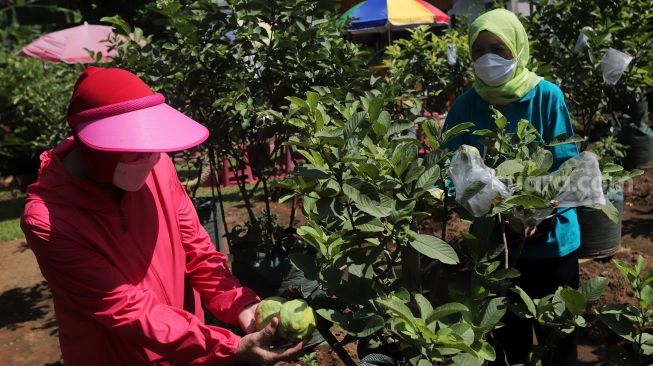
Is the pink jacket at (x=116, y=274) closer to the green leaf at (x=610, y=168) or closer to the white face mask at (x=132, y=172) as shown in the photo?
the white face mask at (x=132, y=172)

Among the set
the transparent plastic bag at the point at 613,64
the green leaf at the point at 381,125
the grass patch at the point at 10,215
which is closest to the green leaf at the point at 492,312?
the green leaf at the point at 381,125

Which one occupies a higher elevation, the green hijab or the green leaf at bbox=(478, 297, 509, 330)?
the green hijab

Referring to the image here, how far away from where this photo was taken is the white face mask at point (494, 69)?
74.8 inches

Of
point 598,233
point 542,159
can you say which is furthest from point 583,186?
point 598,233

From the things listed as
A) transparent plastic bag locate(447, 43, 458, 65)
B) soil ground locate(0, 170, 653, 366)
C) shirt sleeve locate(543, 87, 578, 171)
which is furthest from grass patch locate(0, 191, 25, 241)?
shirt sleeve locate(543, 87, 578, 171)

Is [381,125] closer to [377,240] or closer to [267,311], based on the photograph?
[377,240]

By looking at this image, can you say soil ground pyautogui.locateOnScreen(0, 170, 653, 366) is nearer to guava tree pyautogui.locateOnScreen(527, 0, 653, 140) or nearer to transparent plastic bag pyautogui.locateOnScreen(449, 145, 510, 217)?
guava tree pyautogui.locateOnScreen(527, 0, 653, 140)

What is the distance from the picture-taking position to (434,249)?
1.13 meters

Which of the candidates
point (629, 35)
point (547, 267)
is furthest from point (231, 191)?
point (547, 267)

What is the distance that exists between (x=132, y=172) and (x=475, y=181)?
2.75 feet

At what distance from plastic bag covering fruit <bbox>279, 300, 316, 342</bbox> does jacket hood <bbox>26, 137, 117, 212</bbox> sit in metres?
0.56

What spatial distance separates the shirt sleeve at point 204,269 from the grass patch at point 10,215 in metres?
5.08

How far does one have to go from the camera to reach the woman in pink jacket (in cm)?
132

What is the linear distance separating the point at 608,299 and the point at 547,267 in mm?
1780
